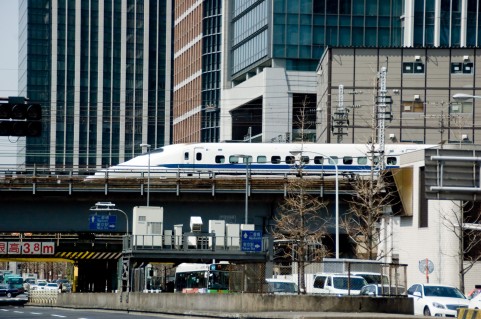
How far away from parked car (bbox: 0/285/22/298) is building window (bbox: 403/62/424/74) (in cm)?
3692

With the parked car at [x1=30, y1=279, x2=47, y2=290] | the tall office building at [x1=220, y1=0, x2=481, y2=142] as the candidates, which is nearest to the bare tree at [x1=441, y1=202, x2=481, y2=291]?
the tall office building at [x1=220, y1=0, x2=481, y2=142]

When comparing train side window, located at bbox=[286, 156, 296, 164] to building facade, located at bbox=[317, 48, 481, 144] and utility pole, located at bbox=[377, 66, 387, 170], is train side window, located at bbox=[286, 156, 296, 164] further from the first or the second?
building facade, located at bbox=[317, 48, 481, 144]

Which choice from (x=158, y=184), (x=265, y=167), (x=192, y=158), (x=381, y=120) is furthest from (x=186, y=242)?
(x=381, y=120)

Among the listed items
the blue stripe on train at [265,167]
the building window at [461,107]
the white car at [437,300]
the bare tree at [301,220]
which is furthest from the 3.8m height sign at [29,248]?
the white car at [437,300]

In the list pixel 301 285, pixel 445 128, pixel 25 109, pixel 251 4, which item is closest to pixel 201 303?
pixel 301 285

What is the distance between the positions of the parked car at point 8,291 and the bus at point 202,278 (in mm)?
27646

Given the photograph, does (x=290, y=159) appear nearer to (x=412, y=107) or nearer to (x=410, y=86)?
(x=412, y=107)

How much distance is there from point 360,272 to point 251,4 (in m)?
88.0

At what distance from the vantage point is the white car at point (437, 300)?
153ft

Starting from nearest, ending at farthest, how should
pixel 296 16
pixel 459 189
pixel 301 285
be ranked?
pixel 459 189
pixel 301 285
pixel 296 16

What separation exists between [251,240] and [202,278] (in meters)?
3.39

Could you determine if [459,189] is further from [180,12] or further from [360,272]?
[180,12]

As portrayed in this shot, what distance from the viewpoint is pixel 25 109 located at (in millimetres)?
41656

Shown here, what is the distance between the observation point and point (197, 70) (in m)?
167
